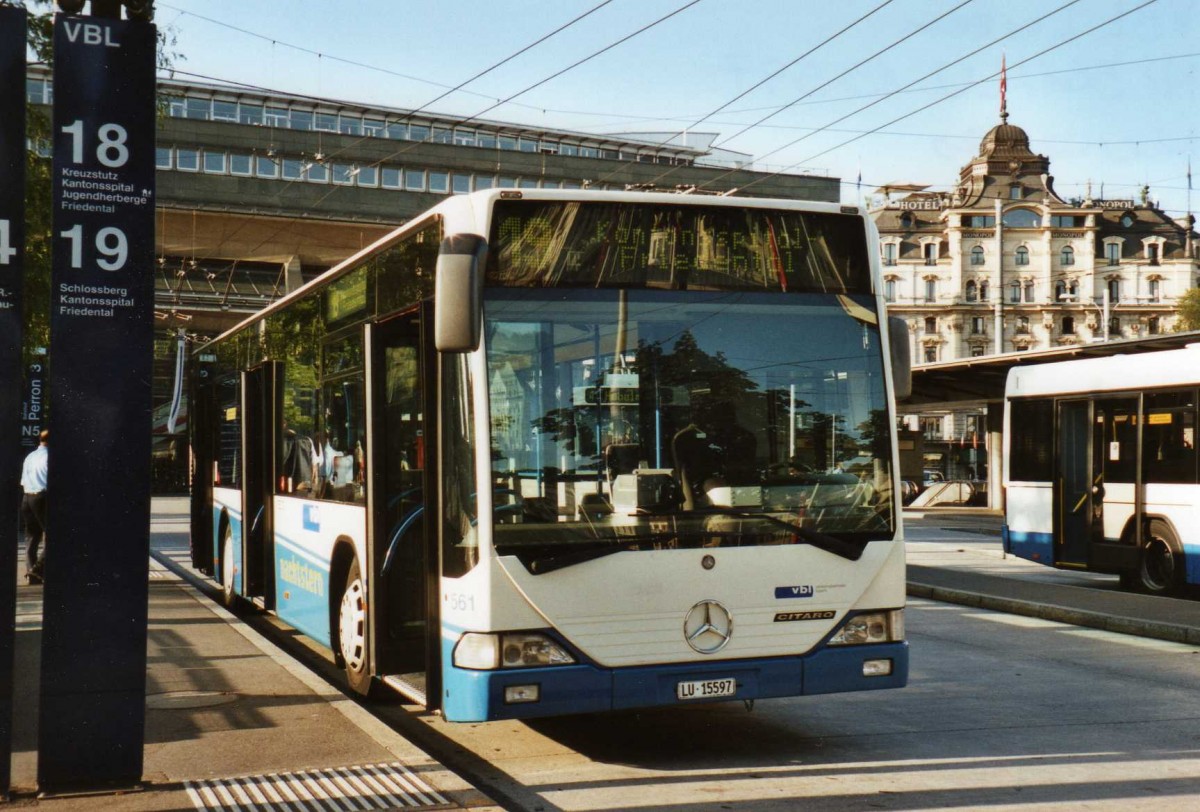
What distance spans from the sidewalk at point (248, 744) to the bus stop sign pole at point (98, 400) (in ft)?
1.34

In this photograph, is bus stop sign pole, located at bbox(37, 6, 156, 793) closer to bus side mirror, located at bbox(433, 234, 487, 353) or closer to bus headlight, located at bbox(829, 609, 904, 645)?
bus side mirror, located at bbox(433, 234, 487, 353)

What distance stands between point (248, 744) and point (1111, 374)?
1259cm

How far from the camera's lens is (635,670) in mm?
6852

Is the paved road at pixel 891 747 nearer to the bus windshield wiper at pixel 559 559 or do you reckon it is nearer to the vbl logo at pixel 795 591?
the vbl logo at pixel 795 591

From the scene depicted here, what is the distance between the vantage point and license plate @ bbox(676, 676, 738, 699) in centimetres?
691

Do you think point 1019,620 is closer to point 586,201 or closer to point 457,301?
point 586,201

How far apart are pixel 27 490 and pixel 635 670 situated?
459 inches

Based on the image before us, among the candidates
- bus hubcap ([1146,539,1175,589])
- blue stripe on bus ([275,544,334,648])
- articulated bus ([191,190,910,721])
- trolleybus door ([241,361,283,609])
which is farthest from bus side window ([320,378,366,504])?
bus hubcap ([1146,539,1175,589])

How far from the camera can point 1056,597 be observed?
15336 mm

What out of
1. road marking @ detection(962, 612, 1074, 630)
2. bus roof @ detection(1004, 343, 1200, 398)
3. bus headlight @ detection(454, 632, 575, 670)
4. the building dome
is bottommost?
road marking @ detection(962, 612, 1074, 630)

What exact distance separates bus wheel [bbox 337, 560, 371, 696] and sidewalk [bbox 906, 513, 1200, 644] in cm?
732

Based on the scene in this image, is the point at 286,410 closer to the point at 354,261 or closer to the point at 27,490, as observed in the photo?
the point at 354,261

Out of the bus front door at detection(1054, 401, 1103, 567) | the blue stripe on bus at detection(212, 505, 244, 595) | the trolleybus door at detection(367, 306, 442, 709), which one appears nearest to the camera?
the trolleybus door at detection(367, 306, 442, 709)

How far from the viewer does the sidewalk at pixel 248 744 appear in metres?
6.06
